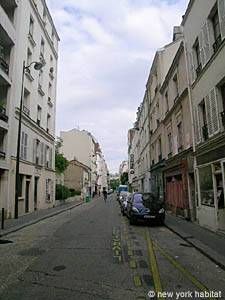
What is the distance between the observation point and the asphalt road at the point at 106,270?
5.44m

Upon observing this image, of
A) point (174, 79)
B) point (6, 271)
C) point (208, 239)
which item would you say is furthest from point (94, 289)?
point (174, 79)

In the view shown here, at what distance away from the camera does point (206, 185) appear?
13992mm

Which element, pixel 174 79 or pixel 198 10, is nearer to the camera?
pixel 198 10

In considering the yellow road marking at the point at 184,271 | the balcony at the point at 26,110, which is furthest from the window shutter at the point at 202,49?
the balcony at the point at 26,110

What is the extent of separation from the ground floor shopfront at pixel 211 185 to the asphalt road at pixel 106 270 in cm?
242

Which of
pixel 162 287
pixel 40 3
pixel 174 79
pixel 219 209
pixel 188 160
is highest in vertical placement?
pixel 40 3

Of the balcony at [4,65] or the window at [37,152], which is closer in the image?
the balcony at [4,65]

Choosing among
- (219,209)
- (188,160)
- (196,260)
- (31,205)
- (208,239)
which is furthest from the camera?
(31,205)

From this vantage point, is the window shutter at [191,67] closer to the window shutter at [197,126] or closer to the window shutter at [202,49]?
the window shutter at [202,49]

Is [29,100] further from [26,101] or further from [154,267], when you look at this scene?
[154,267]

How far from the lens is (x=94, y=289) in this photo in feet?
18.4

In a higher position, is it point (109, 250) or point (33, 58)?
point (33, 58)

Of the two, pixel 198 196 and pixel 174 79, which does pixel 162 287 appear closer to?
pixel 198 196

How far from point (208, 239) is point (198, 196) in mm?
4418
